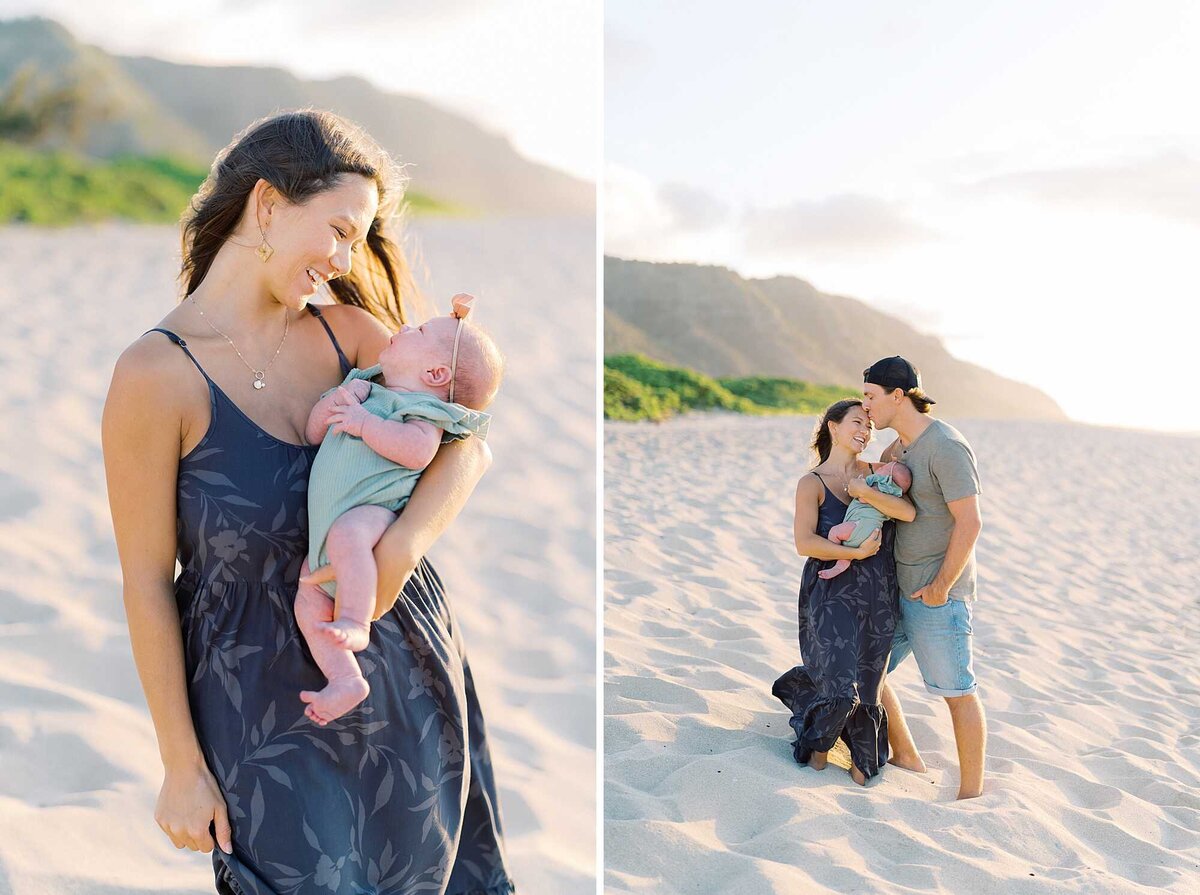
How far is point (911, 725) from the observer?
4094 millimetres

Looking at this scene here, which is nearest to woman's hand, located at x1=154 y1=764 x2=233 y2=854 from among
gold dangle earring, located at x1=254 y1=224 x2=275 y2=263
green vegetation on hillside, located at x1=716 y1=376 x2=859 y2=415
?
gold dangle earring, located at x1=254 y1=224 x2=275 y2=263

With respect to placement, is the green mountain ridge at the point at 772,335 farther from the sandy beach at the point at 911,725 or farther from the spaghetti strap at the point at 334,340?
the spaghetti strap at the point at 334,340

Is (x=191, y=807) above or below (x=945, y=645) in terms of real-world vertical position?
above

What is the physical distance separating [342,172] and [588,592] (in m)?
3.70

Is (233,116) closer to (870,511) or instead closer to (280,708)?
(870,511)

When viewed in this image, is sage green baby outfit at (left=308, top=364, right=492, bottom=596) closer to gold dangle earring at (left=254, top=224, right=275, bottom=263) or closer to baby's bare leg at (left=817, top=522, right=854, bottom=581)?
gold dangle earring at (left=254, top=224, right=275, bottom=263)

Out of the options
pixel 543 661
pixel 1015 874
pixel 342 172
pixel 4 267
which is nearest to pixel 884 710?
pixel 1015 874

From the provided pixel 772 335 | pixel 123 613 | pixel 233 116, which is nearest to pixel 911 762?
pixel 123 613

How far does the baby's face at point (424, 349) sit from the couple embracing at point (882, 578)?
187 cm

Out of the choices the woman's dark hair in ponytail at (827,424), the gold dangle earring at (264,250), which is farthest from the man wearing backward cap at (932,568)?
the gold dangle earring at (264,250)

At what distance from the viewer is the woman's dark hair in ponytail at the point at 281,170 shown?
68.8 inches

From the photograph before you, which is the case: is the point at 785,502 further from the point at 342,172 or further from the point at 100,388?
the point at 342,172

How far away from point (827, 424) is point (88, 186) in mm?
14651

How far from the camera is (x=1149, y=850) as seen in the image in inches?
129
